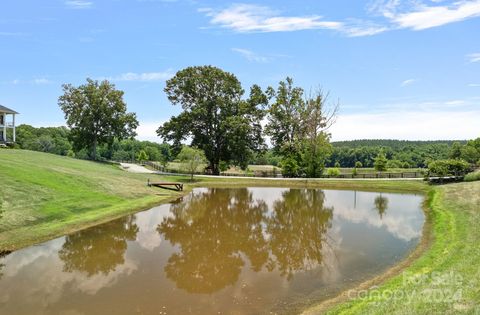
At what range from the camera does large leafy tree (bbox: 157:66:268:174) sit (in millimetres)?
56656

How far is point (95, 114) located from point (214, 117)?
22763 mm

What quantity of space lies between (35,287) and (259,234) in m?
11.3

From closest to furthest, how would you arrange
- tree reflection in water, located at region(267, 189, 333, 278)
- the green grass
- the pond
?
the green grass → the pond → tree reflection in water, located at region(267, 189, 333, 278)

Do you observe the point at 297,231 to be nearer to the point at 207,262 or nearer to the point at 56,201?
the point at 207,262

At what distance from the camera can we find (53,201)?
74.0 feet

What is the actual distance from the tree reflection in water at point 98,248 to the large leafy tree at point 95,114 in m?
45.6

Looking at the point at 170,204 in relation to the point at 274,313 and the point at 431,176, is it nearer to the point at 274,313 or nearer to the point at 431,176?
the point at 274,313

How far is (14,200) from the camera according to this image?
67.3ft

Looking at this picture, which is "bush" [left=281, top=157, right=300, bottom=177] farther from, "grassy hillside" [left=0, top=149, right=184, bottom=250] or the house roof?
the house roof

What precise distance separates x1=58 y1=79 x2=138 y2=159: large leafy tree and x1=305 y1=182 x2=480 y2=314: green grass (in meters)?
57.8

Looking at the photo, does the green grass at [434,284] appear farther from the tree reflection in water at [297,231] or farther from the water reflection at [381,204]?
the water reflection at [381,204]

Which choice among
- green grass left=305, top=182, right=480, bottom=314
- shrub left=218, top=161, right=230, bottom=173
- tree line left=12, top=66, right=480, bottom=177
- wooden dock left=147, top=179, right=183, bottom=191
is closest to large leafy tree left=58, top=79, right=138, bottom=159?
tree line left=12, top=66, right=480, bottom=177

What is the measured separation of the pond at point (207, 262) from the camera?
10.7 metres

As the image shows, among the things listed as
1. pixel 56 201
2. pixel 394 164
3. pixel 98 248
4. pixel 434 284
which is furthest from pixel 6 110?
pixel 394 164
